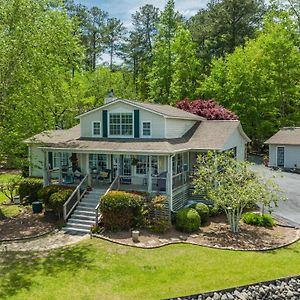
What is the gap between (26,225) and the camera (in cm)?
1992

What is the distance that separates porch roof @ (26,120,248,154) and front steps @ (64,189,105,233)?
2581 mm

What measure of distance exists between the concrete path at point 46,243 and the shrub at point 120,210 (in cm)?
140

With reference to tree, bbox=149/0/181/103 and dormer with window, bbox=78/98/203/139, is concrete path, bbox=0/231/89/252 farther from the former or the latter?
tree, bbox=149/0/181/103

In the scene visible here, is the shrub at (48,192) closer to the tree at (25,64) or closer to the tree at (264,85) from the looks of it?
the tree at (25,64)

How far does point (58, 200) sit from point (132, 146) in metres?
5.01

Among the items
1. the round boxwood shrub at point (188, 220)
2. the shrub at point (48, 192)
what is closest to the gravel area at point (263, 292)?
the round boxwood shrub at point (188, 220)

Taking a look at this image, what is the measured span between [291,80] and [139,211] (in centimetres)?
3294

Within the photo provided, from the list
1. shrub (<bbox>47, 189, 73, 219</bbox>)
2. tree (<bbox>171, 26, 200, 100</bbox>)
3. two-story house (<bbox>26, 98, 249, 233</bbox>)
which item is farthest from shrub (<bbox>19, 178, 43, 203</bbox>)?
tree (<bbox>171, 26, 200, 100</bbox>)

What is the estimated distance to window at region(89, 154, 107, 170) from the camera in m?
23.8

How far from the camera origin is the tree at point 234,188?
57.8 feet

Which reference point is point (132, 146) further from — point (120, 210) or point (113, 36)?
point (113, 36)

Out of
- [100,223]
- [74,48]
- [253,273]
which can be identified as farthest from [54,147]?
[253,273]

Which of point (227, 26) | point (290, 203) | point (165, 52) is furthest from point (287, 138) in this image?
point (227, 26)

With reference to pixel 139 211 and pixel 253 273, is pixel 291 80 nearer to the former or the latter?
pixel 139 211
